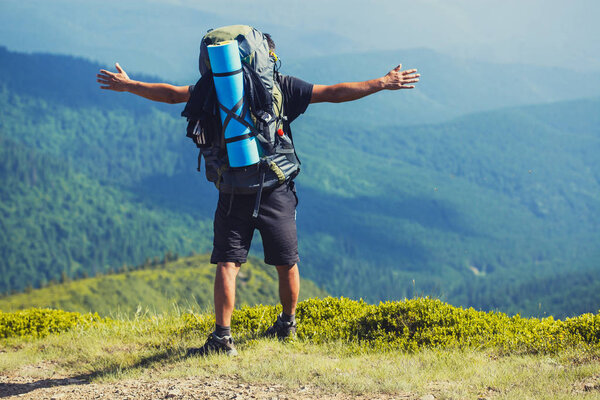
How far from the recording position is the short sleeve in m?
5.97

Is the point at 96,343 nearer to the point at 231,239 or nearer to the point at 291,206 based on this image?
the point at 231,239

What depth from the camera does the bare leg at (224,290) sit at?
5879 millimetres

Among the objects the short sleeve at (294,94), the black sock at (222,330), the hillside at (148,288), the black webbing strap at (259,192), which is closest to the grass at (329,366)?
the black sock at (222,330)

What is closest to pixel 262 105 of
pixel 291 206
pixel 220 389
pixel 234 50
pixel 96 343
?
pixel 234 50

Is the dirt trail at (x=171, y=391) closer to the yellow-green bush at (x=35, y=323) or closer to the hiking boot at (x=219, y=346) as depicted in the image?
the hiking boot at (x=219, y=346)

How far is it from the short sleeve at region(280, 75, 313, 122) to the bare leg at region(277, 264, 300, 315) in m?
1.45

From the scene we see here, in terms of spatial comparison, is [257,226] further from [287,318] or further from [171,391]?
[171,391]

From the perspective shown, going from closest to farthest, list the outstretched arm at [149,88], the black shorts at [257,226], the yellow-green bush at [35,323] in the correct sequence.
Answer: the black shorts at [257,226] < the outstretched arm at [149,88] < the yellow-green bush at [35,323]

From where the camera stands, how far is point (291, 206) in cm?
606

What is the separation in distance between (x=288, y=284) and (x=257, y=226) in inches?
29.0

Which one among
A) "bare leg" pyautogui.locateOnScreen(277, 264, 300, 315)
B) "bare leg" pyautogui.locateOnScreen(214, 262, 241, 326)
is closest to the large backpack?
"bare leg" pyautogui.locateOnScreen(214, 262, 241, 326)

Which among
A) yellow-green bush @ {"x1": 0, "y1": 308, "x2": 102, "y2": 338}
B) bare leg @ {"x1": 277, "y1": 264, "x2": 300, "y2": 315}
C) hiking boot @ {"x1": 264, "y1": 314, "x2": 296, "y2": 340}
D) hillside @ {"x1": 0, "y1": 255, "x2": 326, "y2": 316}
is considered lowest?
hillside @ {"x1": 0, "y1": 255, "x2": 326, "y2": 316}

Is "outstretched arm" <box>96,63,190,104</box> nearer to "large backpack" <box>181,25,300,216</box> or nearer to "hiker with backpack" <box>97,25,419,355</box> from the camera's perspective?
"hiker with backpack" <box>97,25,419,355</box>

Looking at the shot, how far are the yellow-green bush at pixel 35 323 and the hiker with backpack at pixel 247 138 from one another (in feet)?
9.35
